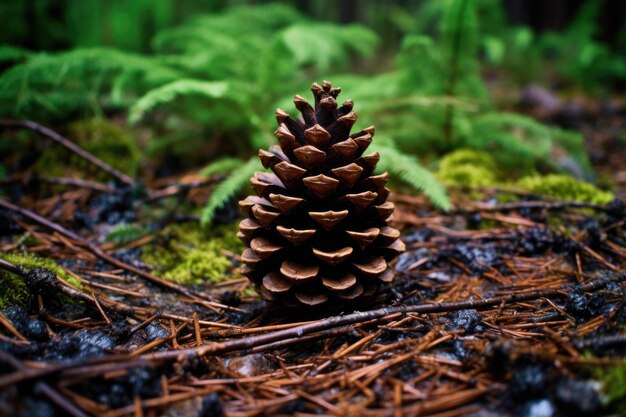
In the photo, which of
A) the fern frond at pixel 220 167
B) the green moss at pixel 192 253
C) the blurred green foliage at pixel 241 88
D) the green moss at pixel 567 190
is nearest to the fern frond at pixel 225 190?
the blurred green foliage at pixel 241 88

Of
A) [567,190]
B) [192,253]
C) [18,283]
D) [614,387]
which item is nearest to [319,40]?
[192,253]

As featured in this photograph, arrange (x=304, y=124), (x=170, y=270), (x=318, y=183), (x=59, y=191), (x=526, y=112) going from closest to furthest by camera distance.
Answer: (x=318, y=183) → (x=304, y=124) → (x=170, y=270) → (x=59, y=191) → (x=526, y=112)

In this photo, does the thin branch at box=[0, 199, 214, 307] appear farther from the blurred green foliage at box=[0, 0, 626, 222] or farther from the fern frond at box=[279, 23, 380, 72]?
the fern frond at box=[279, 23, 380, 72]

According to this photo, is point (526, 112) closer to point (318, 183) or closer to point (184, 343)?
point (318, 183)

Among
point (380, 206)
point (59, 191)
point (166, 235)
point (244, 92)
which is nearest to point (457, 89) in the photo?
point (244, 92)

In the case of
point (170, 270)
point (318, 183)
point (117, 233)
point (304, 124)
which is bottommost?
point (170, 270)

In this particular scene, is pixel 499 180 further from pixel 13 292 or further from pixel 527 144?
pixel 13 292

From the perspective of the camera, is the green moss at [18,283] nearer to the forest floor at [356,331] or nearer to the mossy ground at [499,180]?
the forest floor at [356,331]
